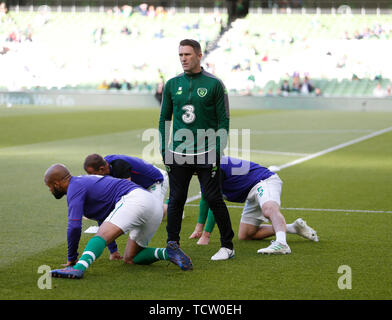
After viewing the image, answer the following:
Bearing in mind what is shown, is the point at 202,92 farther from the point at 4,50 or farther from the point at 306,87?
the point at 4,50

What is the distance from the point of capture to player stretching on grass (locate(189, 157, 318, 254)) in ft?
24.8

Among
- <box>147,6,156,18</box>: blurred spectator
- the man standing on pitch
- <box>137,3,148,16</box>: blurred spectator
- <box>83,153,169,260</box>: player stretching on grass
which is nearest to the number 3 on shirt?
the man standing on pitch

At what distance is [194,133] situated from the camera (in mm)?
6914

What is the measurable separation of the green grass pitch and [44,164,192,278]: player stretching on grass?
147 mm

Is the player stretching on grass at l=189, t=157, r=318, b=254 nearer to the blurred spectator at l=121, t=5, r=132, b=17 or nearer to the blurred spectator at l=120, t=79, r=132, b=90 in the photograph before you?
the blurred spectator at l=120, t=79, r=132, b=90

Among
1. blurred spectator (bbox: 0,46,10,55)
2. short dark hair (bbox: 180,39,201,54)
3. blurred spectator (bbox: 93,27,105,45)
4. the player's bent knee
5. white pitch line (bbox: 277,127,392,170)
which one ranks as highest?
short dark hair (bbox: 180,39,201,54)

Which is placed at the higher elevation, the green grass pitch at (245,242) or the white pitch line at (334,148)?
the green grass pitch at (245,242)

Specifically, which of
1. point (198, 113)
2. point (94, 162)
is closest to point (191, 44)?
point (198, 113)

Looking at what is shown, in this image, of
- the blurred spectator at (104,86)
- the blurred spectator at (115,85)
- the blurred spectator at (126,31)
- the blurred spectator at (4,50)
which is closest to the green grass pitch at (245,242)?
the blurred spectator at (115,85)

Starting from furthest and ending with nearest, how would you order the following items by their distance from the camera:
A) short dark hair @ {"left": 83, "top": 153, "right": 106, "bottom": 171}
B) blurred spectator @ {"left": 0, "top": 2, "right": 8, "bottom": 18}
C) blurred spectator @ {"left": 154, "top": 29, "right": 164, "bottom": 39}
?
blurred spectator @ {"left": 0, "top": 2, "right": 8, "bottom": 18} < blurred spectator @ {"left": 154, "top": 29, "right": 164, "bottom": 39} < short dark hair @ {"left": 83, "top": 153, "right": 106, "bottom": 171}

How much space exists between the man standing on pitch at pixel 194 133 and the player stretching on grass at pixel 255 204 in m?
0.67

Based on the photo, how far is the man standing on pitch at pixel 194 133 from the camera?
6875mm

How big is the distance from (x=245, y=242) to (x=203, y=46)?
1611 inches

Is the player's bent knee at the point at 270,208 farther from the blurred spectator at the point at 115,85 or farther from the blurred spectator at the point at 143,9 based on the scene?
the blurred spectator at the point at 143,9
